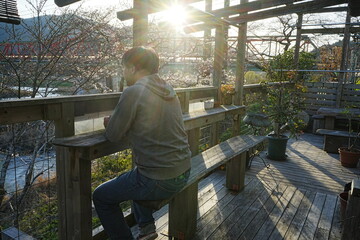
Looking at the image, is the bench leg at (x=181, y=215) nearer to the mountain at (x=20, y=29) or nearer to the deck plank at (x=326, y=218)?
the deck plank at (x=326, y=218)

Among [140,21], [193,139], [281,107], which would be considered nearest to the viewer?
[140,21]

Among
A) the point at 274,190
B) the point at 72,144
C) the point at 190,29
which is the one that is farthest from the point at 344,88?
the point at 72,144

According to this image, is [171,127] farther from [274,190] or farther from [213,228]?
[274,190]

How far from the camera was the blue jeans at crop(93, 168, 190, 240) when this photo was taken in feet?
6.26

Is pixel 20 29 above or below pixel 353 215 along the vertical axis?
above

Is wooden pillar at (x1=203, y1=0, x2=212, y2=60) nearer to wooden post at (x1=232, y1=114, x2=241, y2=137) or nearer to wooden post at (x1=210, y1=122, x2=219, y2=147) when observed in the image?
A: wooden post at (x1=210, y1=122, x2=219, y2=147)

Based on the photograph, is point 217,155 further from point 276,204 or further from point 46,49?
point 46,49

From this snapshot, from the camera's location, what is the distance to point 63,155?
6.49ft

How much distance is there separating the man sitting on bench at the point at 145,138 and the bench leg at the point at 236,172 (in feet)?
6.98

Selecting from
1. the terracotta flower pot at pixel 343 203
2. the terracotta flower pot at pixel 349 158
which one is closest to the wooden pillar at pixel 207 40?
the terracotta flower pot at pixel 349 158

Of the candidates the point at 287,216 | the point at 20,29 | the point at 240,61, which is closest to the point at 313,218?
the point at 287,216

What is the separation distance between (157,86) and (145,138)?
0.31m

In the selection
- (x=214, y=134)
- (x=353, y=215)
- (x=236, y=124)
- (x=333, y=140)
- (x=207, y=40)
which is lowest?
(x=333, y=140)

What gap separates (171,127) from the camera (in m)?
1.91
